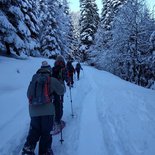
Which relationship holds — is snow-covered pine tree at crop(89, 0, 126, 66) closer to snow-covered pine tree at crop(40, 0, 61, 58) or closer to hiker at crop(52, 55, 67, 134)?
snow-covered pine tree at crop(40, 0, 61, 58)

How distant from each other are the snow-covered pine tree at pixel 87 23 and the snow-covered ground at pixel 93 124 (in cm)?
3983

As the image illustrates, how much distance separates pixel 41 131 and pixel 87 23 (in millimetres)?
49236

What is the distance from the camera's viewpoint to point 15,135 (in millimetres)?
7227

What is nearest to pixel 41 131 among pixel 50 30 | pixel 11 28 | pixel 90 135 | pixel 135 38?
pixel 90 135

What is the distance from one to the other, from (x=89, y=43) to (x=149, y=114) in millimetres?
44264

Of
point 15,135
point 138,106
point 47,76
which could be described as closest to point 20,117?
point 15,135

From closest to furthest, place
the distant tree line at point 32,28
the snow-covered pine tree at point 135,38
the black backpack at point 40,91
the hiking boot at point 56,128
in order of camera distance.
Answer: the black backpack at point 40,91 < the hiking boot at point 56,128 < the distant tree line at point 32,28 < the snow-covered pine tree at point 135,38

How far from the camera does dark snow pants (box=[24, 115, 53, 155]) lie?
5383 millimetres

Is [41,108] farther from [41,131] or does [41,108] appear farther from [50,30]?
[50,30]

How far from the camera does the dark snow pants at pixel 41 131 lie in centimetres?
538

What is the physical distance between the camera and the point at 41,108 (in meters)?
5.36

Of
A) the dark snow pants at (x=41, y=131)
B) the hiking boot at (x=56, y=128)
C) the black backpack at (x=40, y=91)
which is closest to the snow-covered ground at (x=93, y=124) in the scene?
the hiking boot at (x=56, y=128)

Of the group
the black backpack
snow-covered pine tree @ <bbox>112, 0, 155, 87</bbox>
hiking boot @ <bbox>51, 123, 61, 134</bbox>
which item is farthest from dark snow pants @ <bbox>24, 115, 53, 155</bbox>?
snow-covered pine tree @ <bbox>112, 0, 155, 87</bbox>

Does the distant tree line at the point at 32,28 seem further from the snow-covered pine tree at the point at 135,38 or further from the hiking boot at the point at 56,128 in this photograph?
the hiking boot at the point at 56,128
